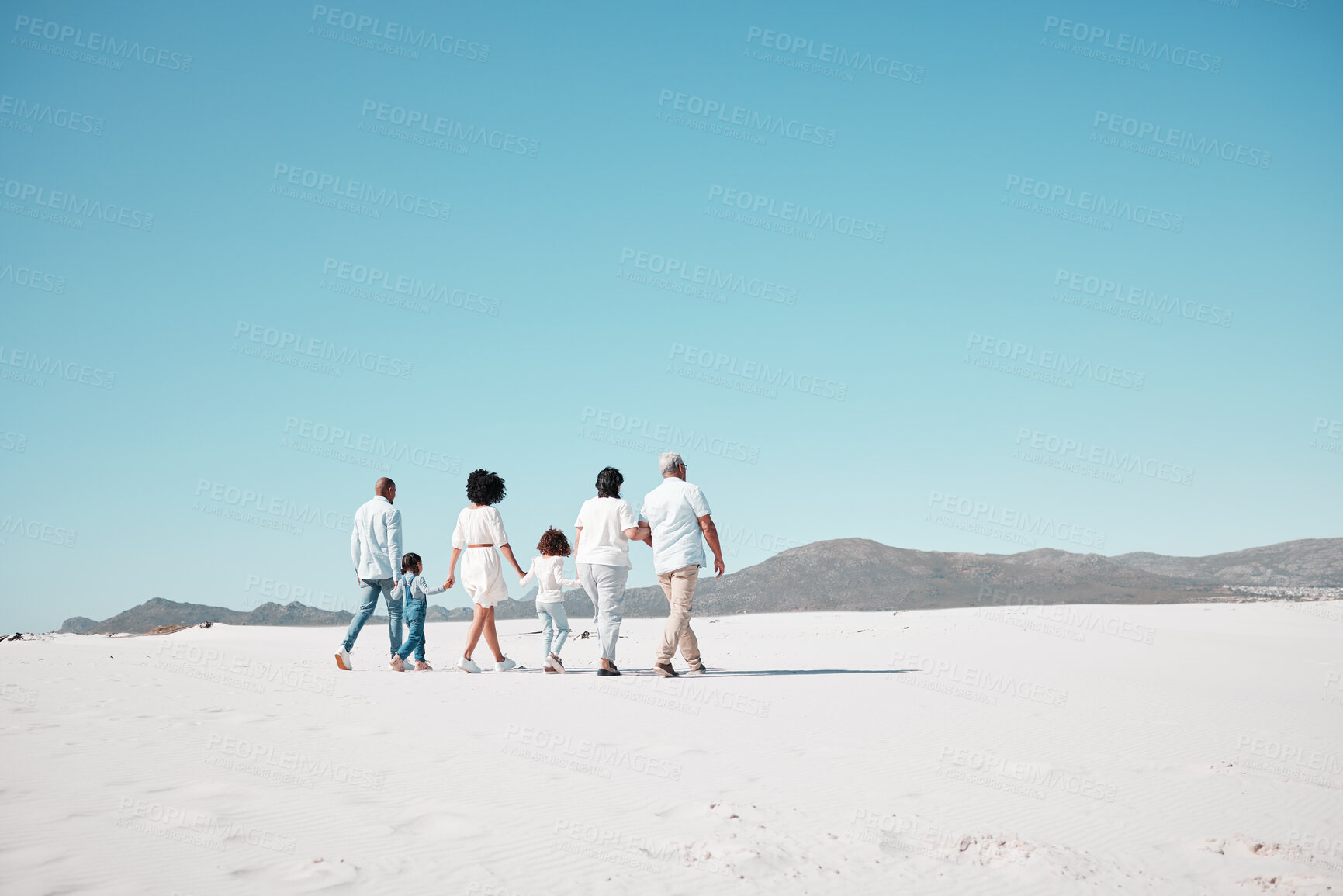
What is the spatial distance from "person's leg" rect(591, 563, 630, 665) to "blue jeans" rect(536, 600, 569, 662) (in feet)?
3.12

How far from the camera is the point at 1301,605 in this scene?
21188mm

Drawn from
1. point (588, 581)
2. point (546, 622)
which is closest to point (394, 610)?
point (546, 622)

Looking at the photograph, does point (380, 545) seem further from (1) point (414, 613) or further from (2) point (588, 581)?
(2) point (588, 581)

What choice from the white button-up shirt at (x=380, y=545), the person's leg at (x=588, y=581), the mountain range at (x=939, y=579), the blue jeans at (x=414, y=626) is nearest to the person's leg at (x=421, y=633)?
the blue jeans at (x=414, y=626)

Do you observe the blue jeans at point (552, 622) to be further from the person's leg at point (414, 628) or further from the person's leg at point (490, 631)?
the person's leg at point (414, 628)

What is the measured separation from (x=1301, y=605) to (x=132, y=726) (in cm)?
2558

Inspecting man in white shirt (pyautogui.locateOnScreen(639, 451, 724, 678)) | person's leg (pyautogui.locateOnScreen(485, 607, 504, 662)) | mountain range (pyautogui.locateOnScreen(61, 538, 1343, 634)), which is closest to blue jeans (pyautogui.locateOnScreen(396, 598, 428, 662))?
person's leg (pyautogui.locateOnScreen(485, 607, 504, 662))

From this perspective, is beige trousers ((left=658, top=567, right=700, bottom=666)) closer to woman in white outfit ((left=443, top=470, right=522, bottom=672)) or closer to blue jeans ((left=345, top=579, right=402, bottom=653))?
woman in white outfit ((left=443, top=470, right=522, bottom=672))

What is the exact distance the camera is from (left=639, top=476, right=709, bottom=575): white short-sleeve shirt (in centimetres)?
819

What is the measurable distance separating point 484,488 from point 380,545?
4.28ft

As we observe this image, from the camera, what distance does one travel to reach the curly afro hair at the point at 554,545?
9.58 metres

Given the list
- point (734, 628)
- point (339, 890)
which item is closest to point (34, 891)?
point (339, 890)

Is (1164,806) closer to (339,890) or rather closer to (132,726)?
(339,890)

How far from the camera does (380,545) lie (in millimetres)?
8914
